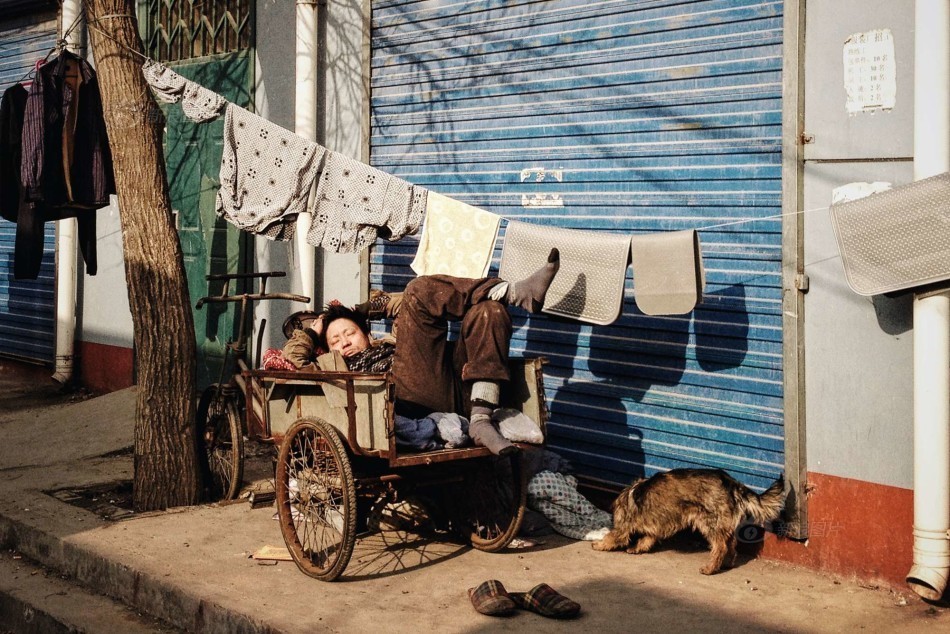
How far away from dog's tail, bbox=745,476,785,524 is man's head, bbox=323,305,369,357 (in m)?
2.34

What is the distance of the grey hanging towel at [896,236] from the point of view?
4453 mm

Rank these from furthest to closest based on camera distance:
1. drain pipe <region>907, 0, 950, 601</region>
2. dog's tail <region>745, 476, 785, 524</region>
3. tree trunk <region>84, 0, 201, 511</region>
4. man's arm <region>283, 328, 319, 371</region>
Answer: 1. tree trunk <region>84, 0, 201, 511</region>
2. man's arm <region>283, 328, 319, 371</region>
3. dog's tail <region>745, 476, 785, 524</region>
4. drain pipe <region>907, 0, 950, 601</region>

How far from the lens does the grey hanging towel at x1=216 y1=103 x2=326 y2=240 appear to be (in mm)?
6059

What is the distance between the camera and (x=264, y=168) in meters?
6.07

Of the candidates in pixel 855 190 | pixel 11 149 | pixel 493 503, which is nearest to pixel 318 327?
pixel 493 503

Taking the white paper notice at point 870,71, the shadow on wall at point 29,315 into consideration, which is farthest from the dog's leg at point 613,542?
the shadow on wall at point 29,315

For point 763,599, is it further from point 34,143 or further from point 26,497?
point 34,143

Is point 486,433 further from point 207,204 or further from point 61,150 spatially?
point 207,204

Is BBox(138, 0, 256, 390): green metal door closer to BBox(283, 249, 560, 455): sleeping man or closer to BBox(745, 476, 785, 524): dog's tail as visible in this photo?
BBox(283, 249, 560, 455): sleeping man

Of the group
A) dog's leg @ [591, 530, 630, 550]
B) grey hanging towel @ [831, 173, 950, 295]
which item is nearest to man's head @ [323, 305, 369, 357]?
dog's leg @ [591, 530, 630, 550]

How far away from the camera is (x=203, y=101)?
6012 millimetres

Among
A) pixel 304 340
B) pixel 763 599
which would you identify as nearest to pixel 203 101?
pixel 304 340

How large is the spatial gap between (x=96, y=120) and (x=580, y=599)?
4914mm

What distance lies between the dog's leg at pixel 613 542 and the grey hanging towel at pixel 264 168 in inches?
104
